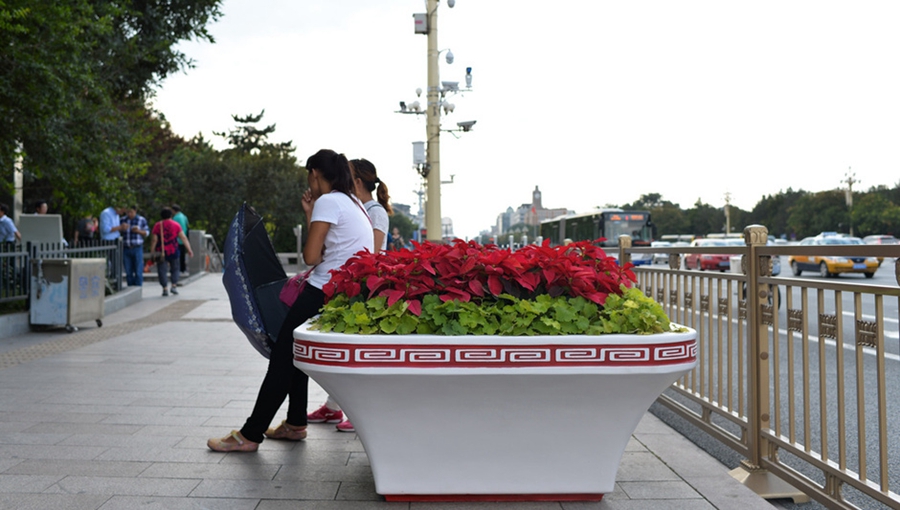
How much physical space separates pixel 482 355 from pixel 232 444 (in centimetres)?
191

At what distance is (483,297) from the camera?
135 inches

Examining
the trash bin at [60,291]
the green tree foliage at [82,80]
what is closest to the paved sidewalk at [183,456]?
the trash bin at [60,291]

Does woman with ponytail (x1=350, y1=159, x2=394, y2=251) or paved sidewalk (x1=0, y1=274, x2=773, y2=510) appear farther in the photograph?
woman with ponytail (x1=350, y1=159, x2=394, y2=251)

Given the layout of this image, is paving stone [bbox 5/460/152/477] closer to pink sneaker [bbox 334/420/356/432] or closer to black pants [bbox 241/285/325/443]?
black pants [bbox 241/285/325/443]

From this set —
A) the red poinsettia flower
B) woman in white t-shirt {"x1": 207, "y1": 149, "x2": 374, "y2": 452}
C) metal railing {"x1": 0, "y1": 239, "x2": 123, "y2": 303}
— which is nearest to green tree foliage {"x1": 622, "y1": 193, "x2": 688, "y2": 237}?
metal railing {"x1": 0, "y1": 239, "x2": 123, "y2": 303}

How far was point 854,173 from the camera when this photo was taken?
3467 inches

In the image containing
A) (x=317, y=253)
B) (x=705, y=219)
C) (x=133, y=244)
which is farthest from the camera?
(x=705, y=219)

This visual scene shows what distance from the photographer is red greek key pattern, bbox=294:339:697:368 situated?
322 cm

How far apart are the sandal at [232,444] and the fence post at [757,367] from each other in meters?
2.59

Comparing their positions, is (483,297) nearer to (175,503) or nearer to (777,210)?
(175,503)

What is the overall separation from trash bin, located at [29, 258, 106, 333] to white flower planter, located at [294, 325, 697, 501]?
788 centimetres

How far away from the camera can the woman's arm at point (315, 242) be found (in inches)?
166

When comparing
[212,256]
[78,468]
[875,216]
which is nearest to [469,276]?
[78,468]

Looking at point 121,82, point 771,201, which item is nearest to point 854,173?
point 771,201
